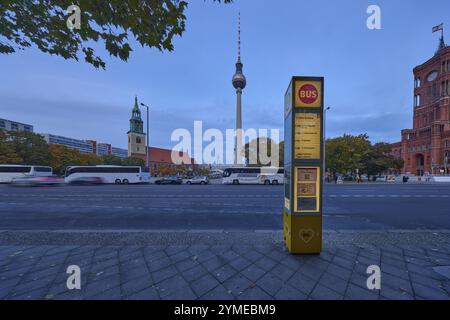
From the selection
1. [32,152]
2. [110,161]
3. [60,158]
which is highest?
[32,152]

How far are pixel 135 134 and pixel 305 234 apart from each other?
6986 cm

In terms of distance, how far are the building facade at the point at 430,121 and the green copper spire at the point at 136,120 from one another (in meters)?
91.5

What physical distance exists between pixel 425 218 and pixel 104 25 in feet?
37.0

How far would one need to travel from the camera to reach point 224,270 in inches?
137

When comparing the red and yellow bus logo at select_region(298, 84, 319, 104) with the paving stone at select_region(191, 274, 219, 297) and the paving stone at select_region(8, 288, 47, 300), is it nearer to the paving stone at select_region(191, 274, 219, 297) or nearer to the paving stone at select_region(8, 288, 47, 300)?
the paving stone at select_region(191, 274, 219, 297)

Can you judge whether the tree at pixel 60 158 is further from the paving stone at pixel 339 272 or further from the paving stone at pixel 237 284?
the paving stone at pixel 339 272

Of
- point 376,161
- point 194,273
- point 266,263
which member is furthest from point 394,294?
point 376,161

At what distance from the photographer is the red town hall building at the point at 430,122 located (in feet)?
217

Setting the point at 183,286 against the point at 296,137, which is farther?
the point at 296,137

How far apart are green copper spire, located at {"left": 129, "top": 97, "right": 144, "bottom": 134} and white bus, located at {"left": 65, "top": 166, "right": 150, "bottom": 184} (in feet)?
123

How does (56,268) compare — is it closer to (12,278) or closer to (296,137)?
(12,278)

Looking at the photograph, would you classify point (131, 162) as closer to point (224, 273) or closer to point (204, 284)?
point (224, 273)

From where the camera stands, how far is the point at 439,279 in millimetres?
3234
